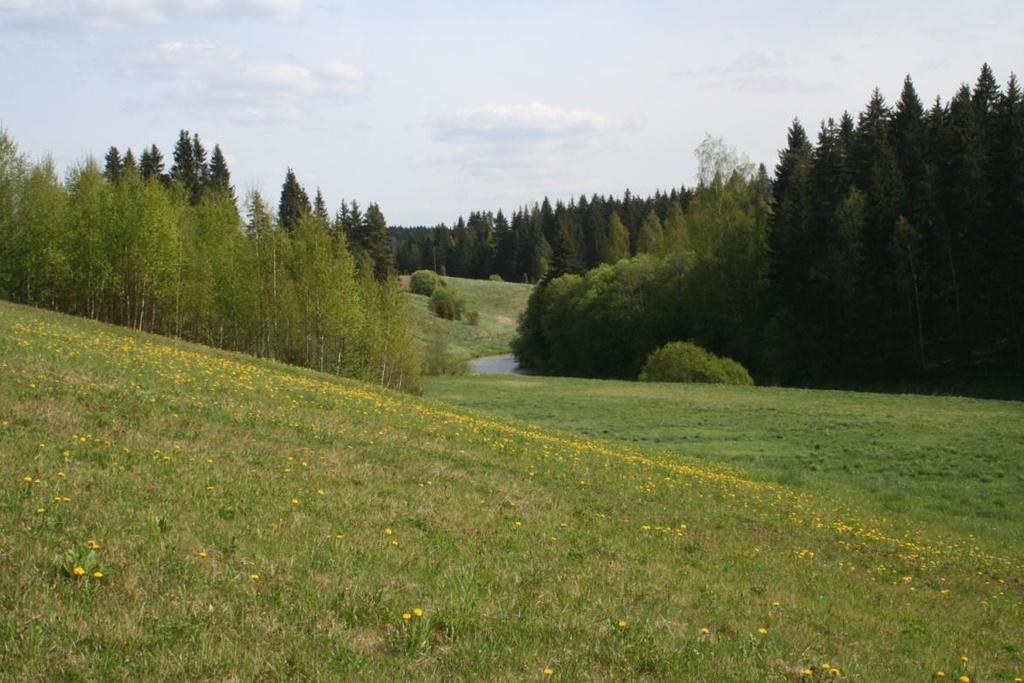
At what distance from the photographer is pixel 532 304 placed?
Answer: 10731cm

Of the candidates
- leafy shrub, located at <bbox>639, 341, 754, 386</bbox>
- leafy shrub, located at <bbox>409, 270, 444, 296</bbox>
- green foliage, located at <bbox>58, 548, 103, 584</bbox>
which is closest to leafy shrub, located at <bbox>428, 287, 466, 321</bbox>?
leafy shrub, located at <bbox>409, 270, 444, 296</bbox>

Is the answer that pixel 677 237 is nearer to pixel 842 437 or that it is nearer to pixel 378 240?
pixel 378 240

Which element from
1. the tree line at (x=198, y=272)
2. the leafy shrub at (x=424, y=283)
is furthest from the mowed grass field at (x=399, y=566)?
the leafy shrub at (x=424, y=283)

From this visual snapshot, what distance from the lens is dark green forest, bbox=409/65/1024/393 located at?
58.4 metres

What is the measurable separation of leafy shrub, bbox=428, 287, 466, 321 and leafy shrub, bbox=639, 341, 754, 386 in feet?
218

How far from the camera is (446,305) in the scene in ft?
Answer: 444

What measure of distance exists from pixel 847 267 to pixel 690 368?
1455cm

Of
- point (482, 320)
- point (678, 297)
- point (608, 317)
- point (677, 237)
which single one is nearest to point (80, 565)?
point (678, 297)

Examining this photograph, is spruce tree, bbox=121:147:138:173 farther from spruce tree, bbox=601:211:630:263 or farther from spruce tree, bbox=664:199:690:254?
spruce tree, bbox=601:211:630:263

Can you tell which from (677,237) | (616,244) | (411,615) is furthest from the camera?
(616,244)

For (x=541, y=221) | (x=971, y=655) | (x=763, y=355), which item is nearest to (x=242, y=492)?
(x=971, y=655)

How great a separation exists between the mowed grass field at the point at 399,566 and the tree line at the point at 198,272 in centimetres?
3265

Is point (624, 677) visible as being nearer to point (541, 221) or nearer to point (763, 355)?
point (763, 355)

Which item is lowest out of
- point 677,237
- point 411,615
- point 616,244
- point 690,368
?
point 411,615
